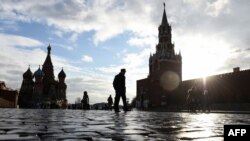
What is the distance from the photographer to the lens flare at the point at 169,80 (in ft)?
222

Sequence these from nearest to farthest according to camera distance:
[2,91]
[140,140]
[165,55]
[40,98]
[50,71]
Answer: [140,140] < [2,91] < [165,55] < [40,98] < [50,71]

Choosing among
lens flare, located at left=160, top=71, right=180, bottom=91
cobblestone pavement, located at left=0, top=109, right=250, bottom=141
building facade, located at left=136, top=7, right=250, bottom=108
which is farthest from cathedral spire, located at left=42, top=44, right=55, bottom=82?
cobblestone pavement, located at left=0, top=109, right=250, bottom=141

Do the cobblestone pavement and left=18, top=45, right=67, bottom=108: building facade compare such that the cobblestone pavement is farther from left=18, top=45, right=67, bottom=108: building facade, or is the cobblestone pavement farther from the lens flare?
left=18, top=45, right=67, bottom=108: building facade

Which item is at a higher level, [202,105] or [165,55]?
[165,55]

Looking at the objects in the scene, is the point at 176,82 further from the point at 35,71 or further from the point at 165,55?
the point at 35,71

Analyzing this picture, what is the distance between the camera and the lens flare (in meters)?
67.6

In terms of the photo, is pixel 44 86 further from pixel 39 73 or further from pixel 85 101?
pixel 85 101

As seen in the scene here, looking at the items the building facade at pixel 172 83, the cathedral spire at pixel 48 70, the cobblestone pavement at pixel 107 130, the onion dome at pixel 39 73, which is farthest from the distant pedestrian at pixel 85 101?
the cathedral spire at pixel 48 70

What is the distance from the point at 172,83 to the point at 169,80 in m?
1.48

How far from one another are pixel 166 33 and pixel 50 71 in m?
33.5

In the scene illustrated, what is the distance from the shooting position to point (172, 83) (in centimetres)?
6956

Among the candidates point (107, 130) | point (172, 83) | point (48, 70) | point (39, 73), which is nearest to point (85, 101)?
point (107, 130)

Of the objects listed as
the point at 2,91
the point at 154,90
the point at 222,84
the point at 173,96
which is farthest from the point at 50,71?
the point at 222,84

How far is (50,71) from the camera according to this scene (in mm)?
87000
